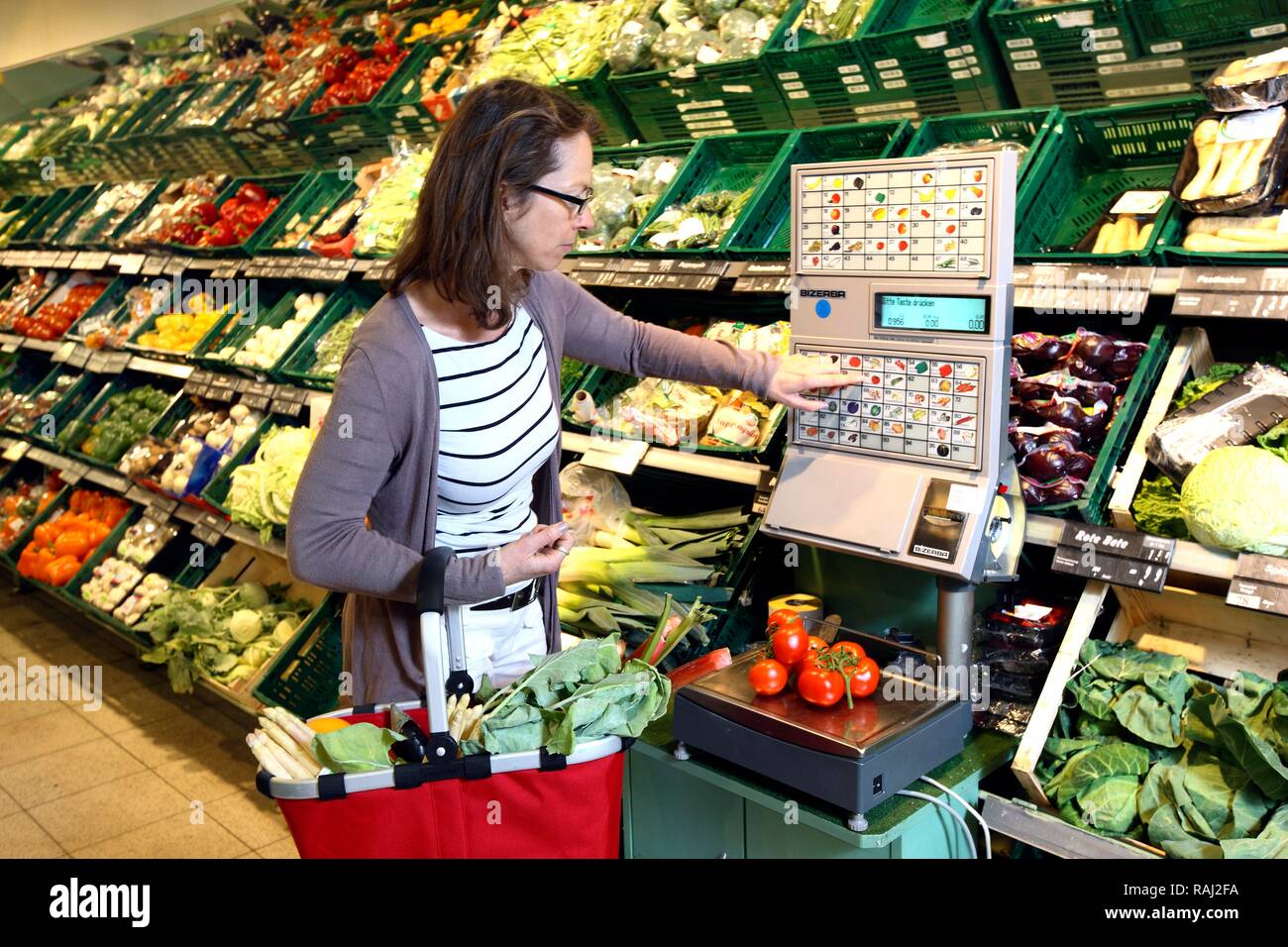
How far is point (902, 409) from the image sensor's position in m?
2.18

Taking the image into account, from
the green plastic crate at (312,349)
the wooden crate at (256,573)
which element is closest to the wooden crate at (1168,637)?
the green plastic crate at (312,349)

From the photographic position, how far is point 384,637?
220 cm

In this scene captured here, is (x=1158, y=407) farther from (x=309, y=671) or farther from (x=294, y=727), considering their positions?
(x=309, y=671)

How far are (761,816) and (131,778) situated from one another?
296 centimetres

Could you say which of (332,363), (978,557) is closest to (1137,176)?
(978,557)

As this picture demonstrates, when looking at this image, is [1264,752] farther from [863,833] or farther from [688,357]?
[688,357]

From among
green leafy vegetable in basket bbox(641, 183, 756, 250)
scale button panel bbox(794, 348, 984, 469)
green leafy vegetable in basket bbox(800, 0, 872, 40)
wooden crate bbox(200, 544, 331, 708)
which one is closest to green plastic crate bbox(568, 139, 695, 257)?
green leafy vegetable in basket bbox(641, 183, 756, 250)

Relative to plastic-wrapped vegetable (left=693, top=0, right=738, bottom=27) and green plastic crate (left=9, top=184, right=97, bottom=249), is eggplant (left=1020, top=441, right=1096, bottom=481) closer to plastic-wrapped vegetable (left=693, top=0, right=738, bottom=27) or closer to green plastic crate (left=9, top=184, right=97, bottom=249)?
plastic-wrapped vegetable (left=693, top=0, right=738, bottom=27)

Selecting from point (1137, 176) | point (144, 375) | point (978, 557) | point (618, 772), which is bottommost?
point (144, 375)

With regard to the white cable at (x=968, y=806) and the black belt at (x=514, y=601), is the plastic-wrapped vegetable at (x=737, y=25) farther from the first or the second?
the white cable at (x=968, y=806)

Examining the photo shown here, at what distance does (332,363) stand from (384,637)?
8.19 ft

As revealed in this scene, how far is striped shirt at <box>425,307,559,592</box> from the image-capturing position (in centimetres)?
199

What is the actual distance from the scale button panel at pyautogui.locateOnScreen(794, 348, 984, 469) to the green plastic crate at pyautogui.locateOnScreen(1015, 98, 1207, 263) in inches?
26.4
